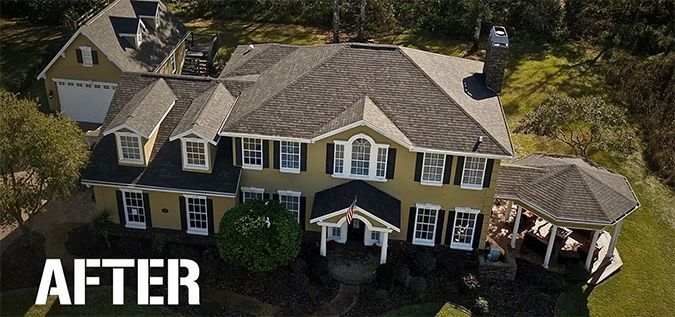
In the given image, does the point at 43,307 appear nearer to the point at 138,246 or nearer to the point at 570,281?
the point at 138,246

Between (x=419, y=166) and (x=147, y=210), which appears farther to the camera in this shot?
(x=147, y=210)

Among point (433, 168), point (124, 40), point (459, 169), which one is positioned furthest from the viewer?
point (124, 40)

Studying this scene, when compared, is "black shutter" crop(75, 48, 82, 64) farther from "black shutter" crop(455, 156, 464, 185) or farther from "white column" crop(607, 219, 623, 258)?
"white column" crop(607, 219, 623, 258)

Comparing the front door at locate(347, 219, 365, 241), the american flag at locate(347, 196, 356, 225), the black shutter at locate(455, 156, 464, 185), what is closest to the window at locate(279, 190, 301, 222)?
the front door at locate(347, 219, 365, 241)

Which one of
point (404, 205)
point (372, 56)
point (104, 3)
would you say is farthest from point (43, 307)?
point (104, 3)

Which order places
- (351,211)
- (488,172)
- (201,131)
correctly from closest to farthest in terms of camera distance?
(351,211) < (201,131) < (488,172)

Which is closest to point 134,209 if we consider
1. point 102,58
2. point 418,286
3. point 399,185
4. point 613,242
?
point 102,58

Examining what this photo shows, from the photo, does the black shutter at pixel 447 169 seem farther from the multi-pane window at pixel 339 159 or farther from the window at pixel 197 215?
the window at pixel 197 215

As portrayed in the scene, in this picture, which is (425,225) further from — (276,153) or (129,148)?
(129,148)

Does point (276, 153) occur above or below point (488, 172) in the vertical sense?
above
